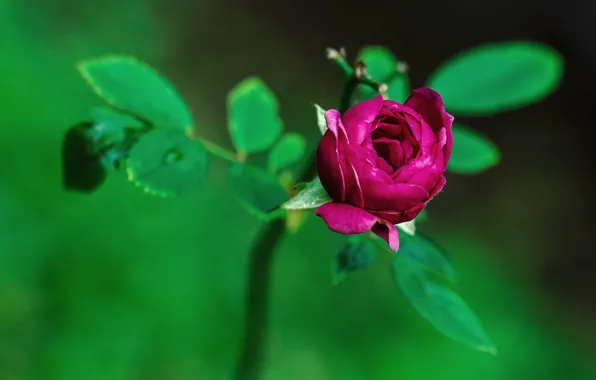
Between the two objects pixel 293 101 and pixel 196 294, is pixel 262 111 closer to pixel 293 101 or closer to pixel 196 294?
pixel 196 294

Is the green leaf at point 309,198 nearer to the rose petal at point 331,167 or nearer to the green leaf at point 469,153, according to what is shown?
the rose petal at point 331,167

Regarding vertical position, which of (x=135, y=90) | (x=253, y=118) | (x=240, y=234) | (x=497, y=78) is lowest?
(x=240, y=234)

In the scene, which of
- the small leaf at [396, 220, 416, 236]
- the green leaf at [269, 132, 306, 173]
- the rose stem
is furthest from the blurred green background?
the small leaf at [396, 220, 416, 236]

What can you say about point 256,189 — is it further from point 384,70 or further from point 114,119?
point 384,70

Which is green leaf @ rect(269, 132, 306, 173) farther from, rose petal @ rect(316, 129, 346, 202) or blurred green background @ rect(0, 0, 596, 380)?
blurred green background @ rect(0, 0, 596, 380)

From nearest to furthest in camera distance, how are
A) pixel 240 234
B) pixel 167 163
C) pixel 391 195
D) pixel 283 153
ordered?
pixel 391 195 < pixel 167 163 < pixel 283 153 < pixel 240 234

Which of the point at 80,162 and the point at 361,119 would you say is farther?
the point at 80,162

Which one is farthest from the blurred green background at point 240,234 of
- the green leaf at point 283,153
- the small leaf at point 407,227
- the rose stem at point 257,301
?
the small leaf at point 407,227

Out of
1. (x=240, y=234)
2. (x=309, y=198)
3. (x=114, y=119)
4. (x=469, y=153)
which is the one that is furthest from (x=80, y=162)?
(x=240, y=234)
